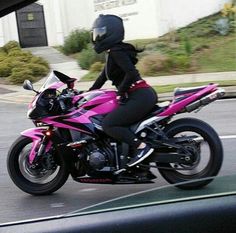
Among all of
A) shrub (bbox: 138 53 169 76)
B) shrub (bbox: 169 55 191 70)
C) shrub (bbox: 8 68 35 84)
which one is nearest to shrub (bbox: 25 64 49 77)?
shrub (bbox: 8 68 35 84)

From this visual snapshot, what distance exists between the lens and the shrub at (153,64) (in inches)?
688

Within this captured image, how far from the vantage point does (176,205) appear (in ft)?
6.63

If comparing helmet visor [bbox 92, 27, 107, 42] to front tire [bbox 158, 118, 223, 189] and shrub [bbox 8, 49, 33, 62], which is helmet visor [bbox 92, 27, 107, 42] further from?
shrub [bbox 8, 49, 33, 62]

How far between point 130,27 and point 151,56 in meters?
6.35

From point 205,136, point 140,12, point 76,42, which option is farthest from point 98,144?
point 76,42

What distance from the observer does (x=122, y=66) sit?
17.2 ft

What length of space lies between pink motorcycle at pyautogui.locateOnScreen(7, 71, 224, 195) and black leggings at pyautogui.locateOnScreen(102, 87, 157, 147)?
65mm

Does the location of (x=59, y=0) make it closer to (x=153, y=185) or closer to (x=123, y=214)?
(x=153, y=185)

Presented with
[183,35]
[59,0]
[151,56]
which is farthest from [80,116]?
[59,0]

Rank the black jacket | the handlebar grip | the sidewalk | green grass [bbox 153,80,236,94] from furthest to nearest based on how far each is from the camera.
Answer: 1. the sidewalk
2. green grass [bbox 153,80,236,94]
3. the handlebar grip
4. the black jacket

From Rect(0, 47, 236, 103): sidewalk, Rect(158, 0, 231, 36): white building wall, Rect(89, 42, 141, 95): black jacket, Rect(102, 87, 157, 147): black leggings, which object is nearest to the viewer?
Rect(89, 42, 141, 95): black jacket

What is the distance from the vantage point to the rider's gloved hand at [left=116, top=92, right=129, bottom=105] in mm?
5414

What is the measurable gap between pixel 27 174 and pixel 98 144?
0.83 m

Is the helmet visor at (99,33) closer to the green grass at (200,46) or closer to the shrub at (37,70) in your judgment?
the green grass at (200,46)
